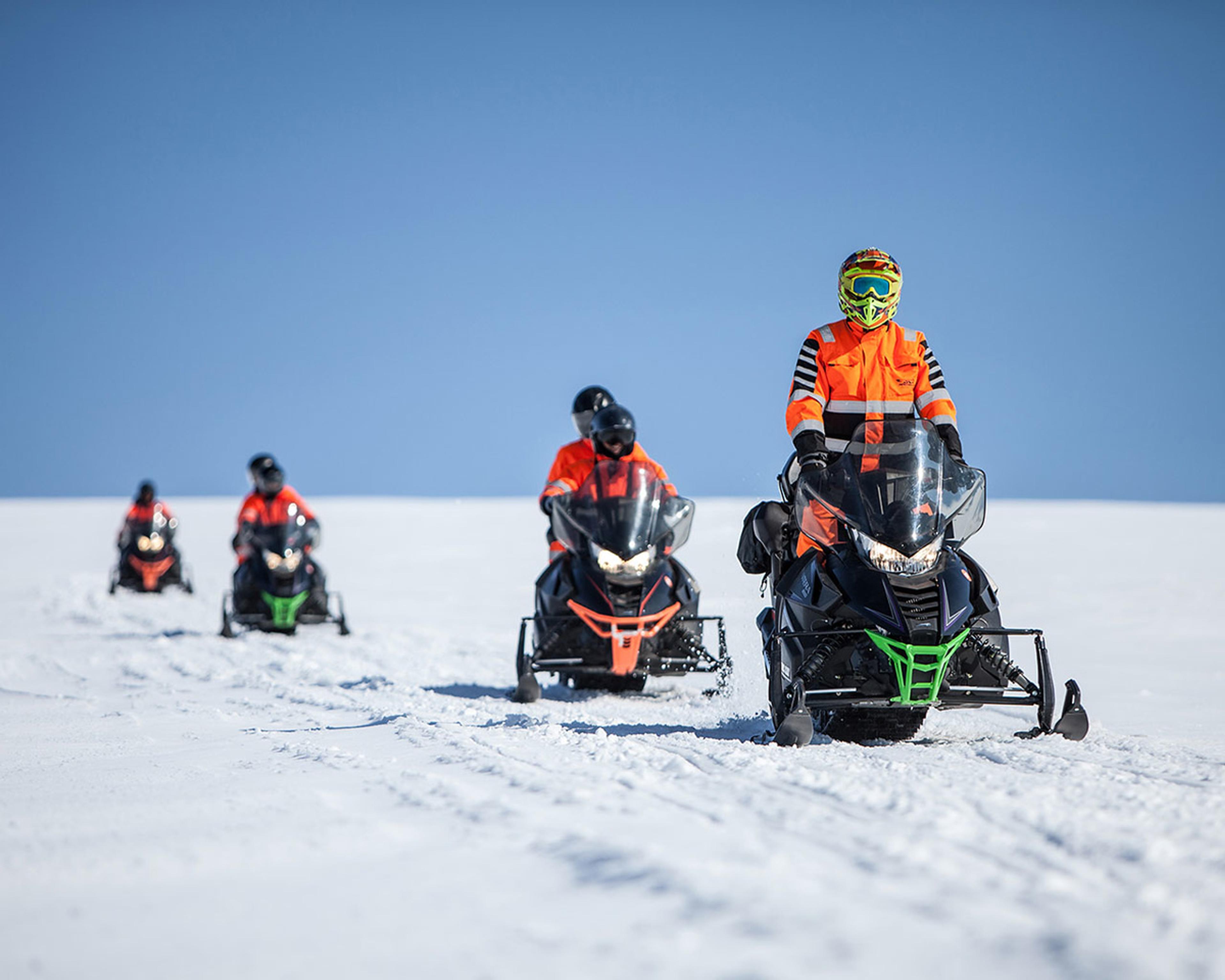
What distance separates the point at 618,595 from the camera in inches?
282

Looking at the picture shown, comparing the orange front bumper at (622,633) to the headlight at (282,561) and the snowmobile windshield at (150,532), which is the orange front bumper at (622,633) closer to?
the headlight at (282,561)

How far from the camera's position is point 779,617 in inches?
200

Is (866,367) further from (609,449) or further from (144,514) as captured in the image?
(144,514)

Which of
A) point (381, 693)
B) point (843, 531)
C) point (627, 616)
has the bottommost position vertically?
point (381, 693)

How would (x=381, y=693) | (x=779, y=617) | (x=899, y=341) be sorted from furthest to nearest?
1. (x=381, y=693)
2. (x=899, y=341)
3. (x=779, y=617)

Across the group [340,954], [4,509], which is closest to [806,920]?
[340,954]

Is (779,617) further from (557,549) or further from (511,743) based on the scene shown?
(557,549)

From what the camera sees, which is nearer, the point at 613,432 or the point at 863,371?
the point at 863,371

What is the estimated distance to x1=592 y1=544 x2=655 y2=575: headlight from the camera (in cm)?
720

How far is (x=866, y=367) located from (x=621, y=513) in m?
2.42

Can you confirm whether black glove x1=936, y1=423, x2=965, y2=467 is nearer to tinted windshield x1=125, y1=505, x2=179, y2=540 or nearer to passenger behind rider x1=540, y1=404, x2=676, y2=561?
passenger behind rider x1=540, y1=404, x2=676, y2=561

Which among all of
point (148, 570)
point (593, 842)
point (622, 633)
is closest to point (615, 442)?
point (622, 633)

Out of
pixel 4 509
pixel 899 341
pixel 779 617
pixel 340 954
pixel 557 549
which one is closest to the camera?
pixel 340 954

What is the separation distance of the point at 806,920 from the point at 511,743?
8.12 ft
